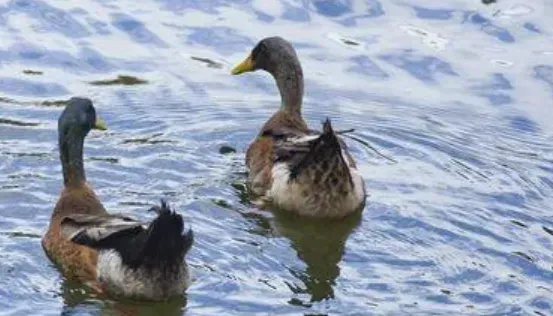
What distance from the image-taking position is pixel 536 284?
12.6m

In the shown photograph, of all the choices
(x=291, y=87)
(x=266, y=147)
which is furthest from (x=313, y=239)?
(x=291, y=87)

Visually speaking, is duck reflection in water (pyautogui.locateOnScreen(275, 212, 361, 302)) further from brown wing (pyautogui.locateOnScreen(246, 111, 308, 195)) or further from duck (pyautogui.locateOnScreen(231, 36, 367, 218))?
brown wing (pyautogui.locateOnScreen(246, 111, 308, 195))

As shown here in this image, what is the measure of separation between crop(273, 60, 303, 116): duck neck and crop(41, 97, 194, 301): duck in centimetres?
300

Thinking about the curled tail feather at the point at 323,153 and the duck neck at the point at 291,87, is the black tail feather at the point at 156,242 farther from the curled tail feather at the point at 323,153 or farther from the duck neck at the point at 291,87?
the duck neck at the point at 291,87

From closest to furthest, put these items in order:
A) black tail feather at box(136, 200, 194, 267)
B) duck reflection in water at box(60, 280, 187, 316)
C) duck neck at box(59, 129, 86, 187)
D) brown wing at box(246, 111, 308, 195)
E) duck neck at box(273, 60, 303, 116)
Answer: black tail feather at box(136, 200, 194, 267) < duck reflection in water at box(60, 280, 187, 316) < duck neck at box(59, 129, 86, 187) < brown wing at box(246, 111, 308, 195) < duck neck at box(273, 60, 303, 116)

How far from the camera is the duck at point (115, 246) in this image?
11.8 metres

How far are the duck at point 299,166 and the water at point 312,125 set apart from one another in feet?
0.56

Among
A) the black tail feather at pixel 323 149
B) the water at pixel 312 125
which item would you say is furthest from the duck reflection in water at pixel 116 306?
the black tail feather at pixel 323 149

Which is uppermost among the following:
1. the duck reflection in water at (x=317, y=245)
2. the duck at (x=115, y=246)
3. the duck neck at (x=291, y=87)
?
the duck neck at (x=291, y=87)

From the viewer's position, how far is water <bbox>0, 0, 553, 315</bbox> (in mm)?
12336

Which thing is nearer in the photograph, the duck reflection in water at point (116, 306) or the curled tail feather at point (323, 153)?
the duck reflection in water at point (116, 306)

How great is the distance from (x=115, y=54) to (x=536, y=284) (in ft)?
20.7

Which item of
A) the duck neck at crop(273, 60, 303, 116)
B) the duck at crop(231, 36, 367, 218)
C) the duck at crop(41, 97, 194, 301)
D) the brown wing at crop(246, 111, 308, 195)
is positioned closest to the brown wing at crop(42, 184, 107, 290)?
the duck at crop(41, 97, 194, 301)

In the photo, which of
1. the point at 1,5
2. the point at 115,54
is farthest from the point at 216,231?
the point at 1,5
